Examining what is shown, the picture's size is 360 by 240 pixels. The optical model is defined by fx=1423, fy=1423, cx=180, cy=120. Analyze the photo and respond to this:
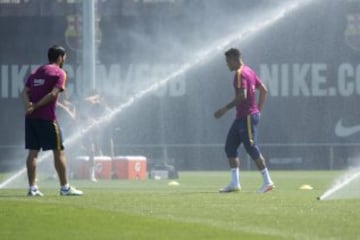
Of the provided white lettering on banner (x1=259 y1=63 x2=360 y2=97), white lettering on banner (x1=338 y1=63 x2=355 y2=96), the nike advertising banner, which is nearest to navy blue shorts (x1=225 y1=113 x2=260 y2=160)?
the nike advertising banner

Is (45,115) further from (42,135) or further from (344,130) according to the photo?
(344,130)

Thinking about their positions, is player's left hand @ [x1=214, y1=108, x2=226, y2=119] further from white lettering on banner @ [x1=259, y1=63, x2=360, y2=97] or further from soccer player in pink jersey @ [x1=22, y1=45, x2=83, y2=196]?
white lettering on banner @ [x1=259, y1=63, x2=360, y2=97]

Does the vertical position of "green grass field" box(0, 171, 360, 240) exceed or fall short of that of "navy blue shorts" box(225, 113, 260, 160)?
it falls short

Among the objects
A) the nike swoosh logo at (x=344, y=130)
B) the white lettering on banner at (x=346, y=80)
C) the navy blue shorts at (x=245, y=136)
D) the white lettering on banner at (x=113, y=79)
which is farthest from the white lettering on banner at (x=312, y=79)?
the navy blue shorts at (x=245, y=136)

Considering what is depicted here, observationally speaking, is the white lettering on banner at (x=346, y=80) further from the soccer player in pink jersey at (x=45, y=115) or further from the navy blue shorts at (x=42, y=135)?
the navy blue shorts at (x=42, y=135)

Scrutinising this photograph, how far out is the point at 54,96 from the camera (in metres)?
14.6

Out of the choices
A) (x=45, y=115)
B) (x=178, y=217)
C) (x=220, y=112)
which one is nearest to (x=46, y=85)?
(x=45, y=115)

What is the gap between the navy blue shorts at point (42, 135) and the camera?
14.8m

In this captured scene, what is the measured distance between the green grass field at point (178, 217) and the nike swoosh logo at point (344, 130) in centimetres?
1677

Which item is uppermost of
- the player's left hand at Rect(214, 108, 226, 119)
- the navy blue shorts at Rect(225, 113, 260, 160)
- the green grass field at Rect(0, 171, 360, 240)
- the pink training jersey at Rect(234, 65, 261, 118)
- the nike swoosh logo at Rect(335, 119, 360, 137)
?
the pink training jersey at Rect(234, 65, 261, 118)

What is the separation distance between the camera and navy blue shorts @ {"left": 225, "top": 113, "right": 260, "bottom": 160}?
16203mm

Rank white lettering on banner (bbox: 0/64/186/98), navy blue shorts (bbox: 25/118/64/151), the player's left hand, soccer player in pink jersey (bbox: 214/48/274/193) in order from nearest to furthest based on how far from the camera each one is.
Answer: navy blue shorts (bbox: 25/118/64/151), the player's left hand, soccer player in pink jersey (bbox: 214/48/274/193), white lettering on banner (bbox: 0/64/186/98)

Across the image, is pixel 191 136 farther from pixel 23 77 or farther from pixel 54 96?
pixel 54 96

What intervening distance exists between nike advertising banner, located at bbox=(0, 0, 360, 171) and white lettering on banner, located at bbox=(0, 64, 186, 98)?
0.9 inches
